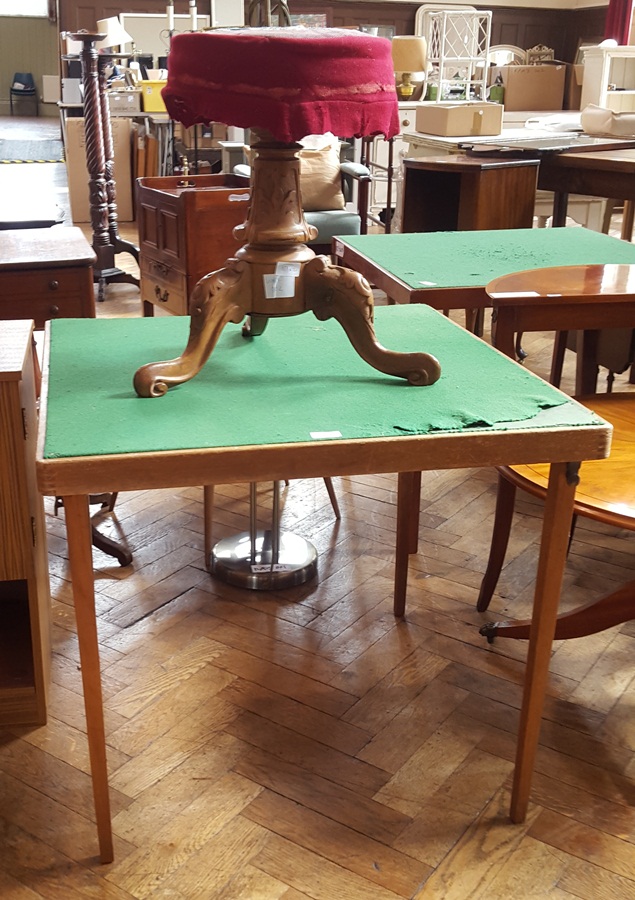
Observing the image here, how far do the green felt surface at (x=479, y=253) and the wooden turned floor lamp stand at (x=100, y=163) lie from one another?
109 inches

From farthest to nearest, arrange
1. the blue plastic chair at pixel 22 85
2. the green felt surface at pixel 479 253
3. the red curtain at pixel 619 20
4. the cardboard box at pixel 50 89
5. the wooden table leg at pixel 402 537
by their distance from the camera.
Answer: the blue plastic chair at pixel 22 85, the cardboard box at pixel 50 89, the red curtain at pixel 619 20, the green felt surface at pixel 479 253, the wooden table leg at pixel 402 537

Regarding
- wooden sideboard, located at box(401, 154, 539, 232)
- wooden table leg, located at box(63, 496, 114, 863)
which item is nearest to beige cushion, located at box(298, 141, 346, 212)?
wooden sideboard, located at box(401, 154, 539, 232)

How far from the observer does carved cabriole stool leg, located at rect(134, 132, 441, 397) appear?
1.43 metres

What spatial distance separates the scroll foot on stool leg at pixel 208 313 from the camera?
56.7 inches

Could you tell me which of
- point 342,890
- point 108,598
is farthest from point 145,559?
point 342,890

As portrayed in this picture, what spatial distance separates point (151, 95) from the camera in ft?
25.0

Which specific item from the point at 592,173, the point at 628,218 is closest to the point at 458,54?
the point at 628,218

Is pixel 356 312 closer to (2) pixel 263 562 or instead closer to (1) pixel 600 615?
(1) pixel 600 615

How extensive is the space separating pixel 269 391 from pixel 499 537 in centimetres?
90

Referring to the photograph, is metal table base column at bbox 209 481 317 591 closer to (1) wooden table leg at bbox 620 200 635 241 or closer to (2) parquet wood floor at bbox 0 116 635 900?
(2) parquet wood floor at bbox 0 116 635 900

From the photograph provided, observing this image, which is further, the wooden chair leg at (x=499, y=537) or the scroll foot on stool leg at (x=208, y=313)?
the wooden chair leg at (x=499, y=537)

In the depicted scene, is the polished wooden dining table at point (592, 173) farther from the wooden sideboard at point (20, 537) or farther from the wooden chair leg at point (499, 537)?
the wooden sideboard at point (20, 537)

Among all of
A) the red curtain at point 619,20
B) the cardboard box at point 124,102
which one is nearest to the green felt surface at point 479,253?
the cardboard box at point 124,102

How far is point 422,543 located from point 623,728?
87cm
